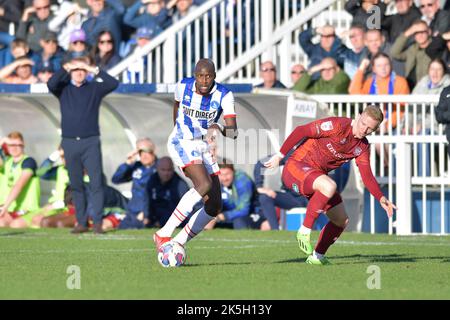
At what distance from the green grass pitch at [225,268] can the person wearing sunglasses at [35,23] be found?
8.37 meters

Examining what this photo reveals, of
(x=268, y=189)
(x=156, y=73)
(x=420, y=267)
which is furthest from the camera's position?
(x=156, y=73)

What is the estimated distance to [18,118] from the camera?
21.2 meters

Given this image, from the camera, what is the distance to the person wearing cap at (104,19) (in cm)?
2467

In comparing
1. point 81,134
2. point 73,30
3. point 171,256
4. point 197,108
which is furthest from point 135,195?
point 171,256

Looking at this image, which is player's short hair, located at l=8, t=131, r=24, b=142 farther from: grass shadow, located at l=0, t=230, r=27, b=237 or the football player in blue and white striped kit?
the football player in blue and white striped kit

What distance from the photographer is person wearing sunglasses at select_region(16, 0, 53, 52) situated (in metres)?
25.8

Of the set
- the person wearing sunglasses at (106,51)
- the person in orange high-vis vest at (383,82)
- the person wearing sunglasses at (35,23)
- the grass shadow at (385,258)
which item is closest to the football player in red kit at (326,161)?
the grass shadow at (385,258)

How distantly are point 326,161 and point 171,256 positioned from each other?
1.81 metres

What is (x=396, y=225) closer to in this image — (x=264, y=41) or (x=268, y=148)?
(x=268, y=148)

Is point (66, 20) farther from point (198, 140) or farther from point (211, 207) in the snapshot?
point (211, 207)

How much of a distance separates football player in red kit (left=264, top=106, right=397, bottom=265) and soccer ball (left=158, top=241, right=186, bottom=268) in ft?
3.90

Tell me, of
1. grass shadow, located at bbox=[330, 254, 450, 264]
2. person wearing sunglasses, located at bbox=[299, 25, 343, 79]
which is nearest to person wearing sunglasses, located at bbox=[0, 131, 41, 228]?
person wearing sunglasses, located at bbox=[299, 25, 343, 79]
